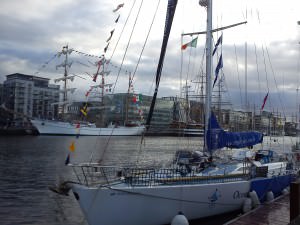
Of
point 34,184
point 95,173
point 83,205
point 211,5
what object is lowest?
point 34,184

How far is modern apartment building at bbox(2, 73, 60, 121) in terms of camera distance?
132 m

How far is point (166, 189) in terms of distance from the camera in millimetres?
11039

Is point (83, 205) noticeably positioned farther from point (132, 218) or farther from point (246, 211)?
point (246, 211)

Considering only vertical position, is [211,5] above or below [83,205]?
above

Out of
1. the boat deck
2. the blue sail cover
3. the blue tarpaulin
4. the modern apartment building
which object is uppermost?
the modern apartment building

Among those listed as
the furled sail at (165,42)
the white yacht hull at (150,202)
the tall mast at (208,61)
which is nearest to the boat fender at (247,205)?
the white yacht hull at (150,202)

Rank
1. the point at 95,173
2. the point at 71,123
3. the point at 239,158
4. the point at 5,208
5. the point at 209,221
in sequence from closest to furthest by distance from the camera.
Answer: the point at 95,173 → the point at 209,221 → the point at 5,208 → the point at 239,158 → the point at 71,123

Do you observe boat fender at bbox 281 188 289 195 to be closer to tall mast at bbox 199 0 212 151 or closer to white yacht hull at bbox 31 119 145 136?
tall mast at bbox 199 0 212 151

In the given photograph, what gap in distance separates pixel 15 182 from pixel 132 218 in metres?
14.3

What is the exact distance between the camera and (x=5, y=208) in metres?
15.3

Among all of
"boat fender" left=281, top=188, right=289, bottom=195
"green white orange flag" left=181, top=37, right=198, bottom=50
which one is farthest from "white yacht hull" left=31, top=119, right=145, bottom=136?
"boat fender" left=281, top=188, right=289, bottom=195

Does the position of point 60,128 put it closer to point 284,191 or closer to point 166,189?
point 284,191

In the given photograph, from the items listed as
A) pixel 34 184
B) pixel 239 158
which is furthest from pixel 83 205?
pixel 34 184

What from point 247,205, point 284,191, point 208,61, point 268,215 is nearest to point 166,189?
point 268,215
